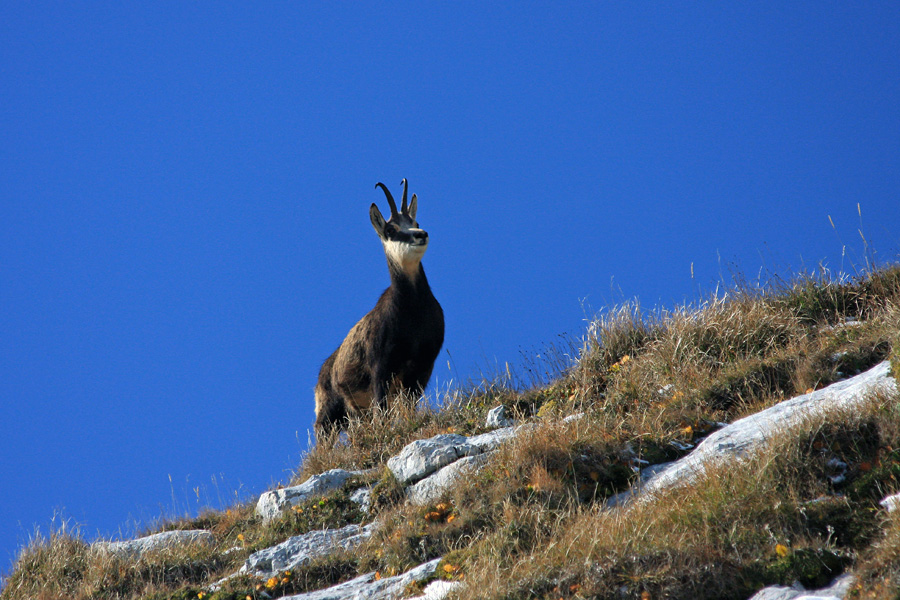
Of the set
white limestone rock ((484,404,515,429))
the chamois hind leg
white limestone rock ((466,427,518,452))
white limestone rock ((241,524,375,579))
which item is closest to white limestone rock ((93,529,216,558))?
white limestone rock ((241,524,375,579))

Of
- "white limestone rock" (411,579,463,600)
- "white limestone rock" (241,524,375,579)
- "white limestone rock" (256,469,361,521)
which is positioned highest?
"white limestone rock" (256,469,361,521)

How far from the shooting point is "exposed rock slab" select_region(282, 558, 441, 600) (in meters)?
5.55

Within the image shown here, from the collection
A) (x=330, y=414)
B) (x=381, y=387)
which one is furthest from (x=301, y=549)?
(x=330, y=414)

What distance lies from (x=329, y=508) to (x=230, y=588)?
147cm

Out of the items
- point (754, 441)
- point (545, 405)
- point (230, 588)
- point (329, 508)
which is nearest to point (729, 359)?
point (545, 405)

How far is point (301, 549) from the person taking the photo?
6.95 meters

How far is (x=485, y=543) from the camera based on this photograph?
546 centimetres

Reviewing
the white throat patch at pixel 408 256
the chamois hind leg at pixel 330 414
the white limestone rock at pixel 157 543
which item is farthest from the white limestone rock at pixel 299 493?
the chamois hind leg at pixel 330 414

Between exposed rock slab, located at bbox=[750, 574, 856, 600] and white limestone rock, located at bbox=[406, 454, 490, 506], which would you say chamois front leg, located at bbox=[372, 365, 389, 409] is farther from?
exposed rock slab, located at bbox=[750, 574, 856, 600]

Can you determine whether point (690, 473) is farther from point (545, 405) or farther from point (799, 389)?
point (545, 405)

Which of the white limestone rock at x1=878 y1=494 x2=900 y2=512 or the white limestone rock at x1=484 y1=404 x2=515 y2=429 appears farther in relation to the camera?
the white limestone rock at x1=484 y1=404 x2=515 y2=429

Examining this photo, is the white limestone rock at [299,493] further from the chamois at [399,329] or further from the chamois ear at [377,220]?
the chamois ear at [377,220]

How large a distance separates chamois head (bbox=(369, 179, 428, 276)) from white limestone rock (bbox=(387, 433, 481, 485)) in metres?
3.41

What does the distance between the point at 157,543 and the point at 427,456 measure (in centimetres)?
306
